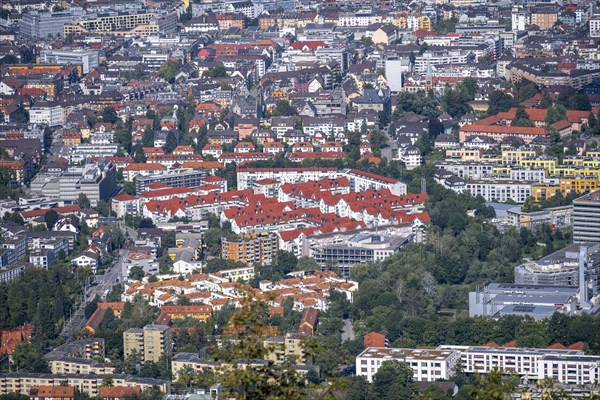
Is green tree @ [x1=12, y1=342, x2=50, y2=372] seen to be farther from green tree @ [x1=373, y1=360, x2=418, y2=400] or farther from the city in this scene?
green tree @ [x1=373, y1=360, x2=418, y2=400]

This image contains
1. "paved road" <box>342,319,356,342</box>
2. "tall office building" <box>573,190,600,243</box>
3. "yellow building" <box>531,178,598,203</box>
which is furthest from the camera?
"yellow building" <box>531,178,598,203</box>

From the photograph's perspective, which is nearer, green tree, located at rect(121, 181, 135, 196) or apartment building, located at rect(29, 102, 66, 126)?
green tree, located at rect(121, 181, 135, 196)

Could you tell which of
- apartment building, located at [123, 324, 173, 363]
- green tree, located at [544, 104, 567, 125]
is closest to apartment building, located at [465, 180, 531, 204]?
green tree, located at [544, 104, 567, 125]

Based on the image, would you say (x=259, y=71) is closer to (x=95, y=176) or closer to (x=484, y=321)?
(x=95, y=176)

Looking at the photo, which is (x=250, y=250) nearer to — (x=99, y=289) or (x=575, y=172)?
(x=99, y=289)

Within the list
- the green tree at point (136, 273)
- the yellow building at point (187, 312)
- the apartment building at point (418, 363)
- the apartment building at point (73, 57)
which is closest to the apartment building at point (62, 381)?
the apartment building at point (418, 363)

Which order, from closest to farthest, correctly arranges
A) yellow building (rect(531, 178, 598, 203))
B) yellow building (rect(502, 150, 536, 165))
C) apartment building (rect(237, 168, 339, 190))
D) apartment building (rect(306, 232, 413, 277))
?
apartment building (rect(306, 232, 413, 277)), yellow building (rect(531, 178, 598, 203)), apartment building (rect(237, 168, 339, 190)), yellow building (rect(502, 150, 536, 165))

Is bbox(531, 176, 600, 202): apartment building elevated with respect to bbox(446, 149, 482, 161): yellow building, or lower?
lower
